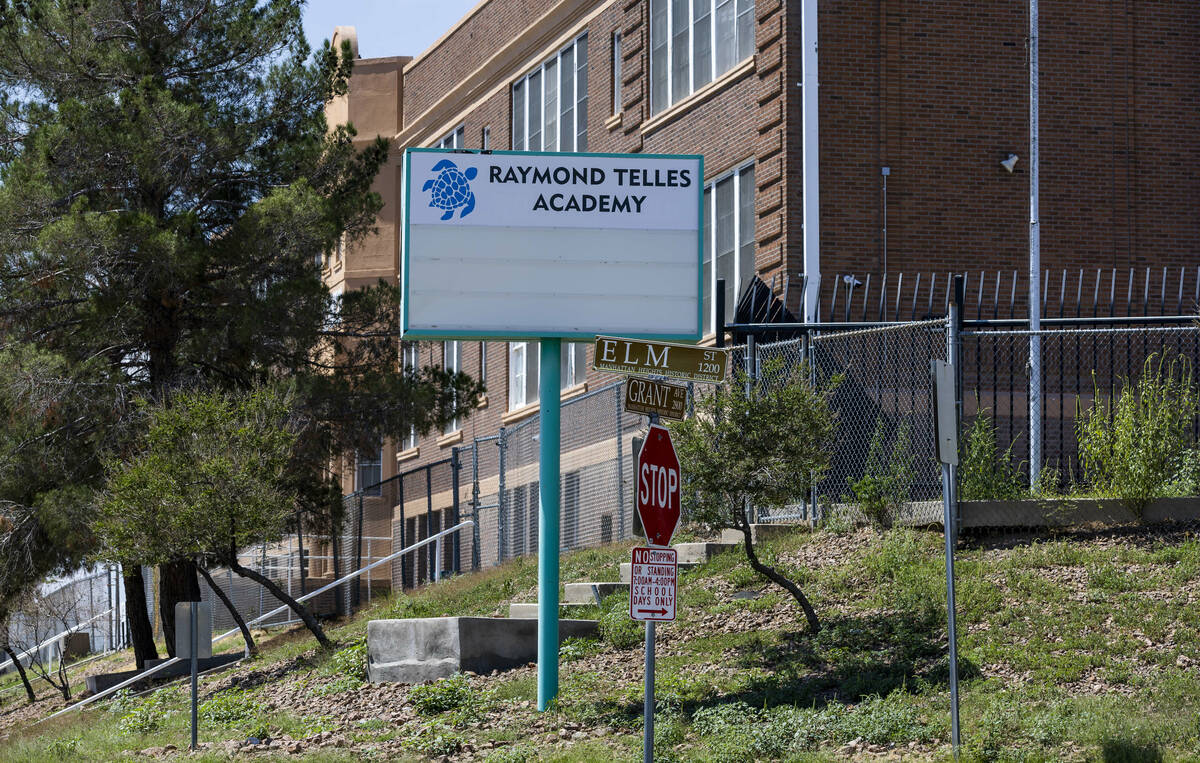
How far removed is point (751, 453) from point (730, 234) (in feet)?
36.5

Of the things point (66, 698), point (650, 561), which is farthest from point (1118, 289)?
point (66, 698)

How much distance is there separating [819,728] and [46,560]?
16.0 m

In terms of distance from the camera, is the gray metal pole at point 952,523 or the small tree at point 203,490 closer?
the gray metal pole at point 952,523

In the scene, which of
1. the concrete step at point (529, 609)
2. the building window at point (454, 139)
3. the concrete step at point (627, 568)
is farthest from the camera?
the building window at point (454, 139)

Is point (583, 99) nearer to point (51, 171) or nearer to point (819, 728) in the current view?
point (51, 171)

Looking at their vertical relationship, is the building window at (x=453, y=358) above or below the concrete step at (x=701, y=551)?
above

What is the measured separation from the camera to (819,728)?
12.2 meters

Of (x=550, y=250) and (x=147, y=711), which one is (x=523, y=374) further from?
(x=550, y=250)

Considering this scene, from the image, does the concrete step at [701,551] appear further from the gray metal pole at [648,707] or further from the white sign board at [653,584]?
the gray metal pole at [648,707]

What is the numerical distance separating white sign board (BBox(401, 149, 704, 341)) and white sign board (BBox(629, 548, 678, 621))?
4.84 metres

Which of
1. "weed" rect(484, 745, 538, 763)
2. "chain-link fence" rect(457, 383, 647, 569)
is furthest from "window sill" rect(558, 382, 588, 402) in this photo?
"weed" rect(484, 745, 538, 763)

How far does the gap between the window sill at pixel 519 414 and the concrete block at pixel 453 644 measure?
14.9 meters

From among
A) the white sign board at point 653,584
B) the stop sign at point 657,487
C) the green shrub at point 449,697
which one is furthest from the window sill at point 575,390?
the white sign board at point 653,584

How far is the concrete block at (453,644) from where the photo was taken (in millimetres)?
15758
